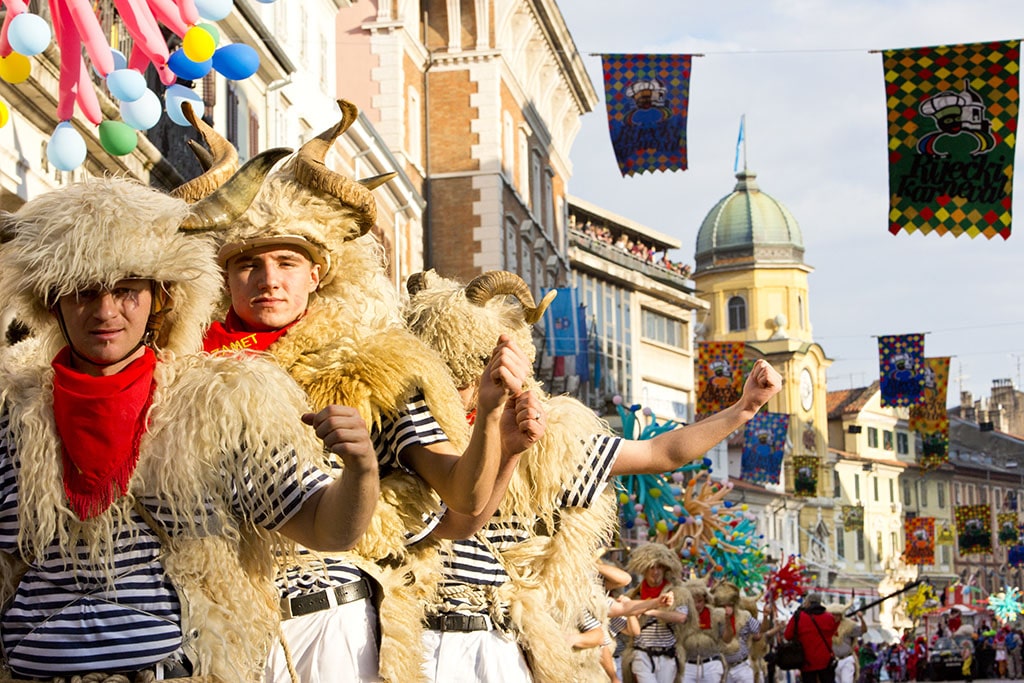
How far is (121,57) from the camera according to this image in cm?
955

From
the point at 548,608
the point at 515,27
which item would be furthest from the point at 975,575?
the point at 548,608

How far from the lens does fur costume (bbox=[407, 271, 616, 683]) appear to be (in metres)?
5.22

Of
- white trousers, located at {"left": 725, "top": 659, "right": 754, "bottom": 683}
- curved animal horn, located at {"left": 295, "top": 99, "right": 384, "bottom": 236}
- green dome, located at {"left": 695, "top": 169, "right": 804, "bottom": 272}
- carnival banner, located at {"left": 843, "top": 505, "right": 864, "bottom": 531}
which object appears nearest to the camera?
curved animal horn, located at {"left": 295, "top": 99, "right": 384, "bottom": 236}

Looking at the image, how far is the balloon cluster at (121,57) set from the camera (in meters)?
8.30

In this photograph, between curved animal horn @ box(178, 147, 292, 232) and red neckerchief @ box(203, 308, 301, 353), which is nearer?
curved animal horn @ box(178, 147, 292, 232)

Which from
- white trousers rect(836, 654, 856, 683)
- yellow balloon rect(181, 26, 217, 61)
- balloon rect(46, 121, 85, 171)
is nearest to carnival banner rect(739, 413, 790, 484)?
white trousers rect(836, 654, 856, 683)

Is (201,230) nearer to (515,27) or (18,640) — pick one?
(18,640)

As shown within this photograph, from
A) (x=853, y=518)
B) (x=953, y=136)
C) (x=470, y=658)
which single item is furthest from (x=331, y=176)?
(x=853, y=518)

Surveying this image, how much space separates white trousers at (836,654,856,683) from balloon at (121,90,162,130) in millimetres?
11854

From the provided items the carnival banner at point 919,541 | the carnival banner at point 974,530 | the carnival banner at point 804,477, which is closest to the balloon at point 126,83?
the carnival banner at point 974,530

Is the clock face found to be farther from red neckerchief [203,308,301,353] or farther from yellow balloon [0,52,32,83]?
red neckerchief [203,308,301,353]

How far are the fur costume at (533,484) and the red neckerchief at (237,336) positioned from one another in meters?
1.00

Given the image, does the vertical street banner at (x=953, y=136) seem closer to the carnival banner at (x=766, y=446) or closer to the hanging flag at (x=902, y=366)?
the hanging flag at (x=902, y=366)

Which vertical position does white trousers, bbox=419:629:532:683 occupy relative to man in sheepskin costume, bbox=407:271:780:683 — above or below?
below
